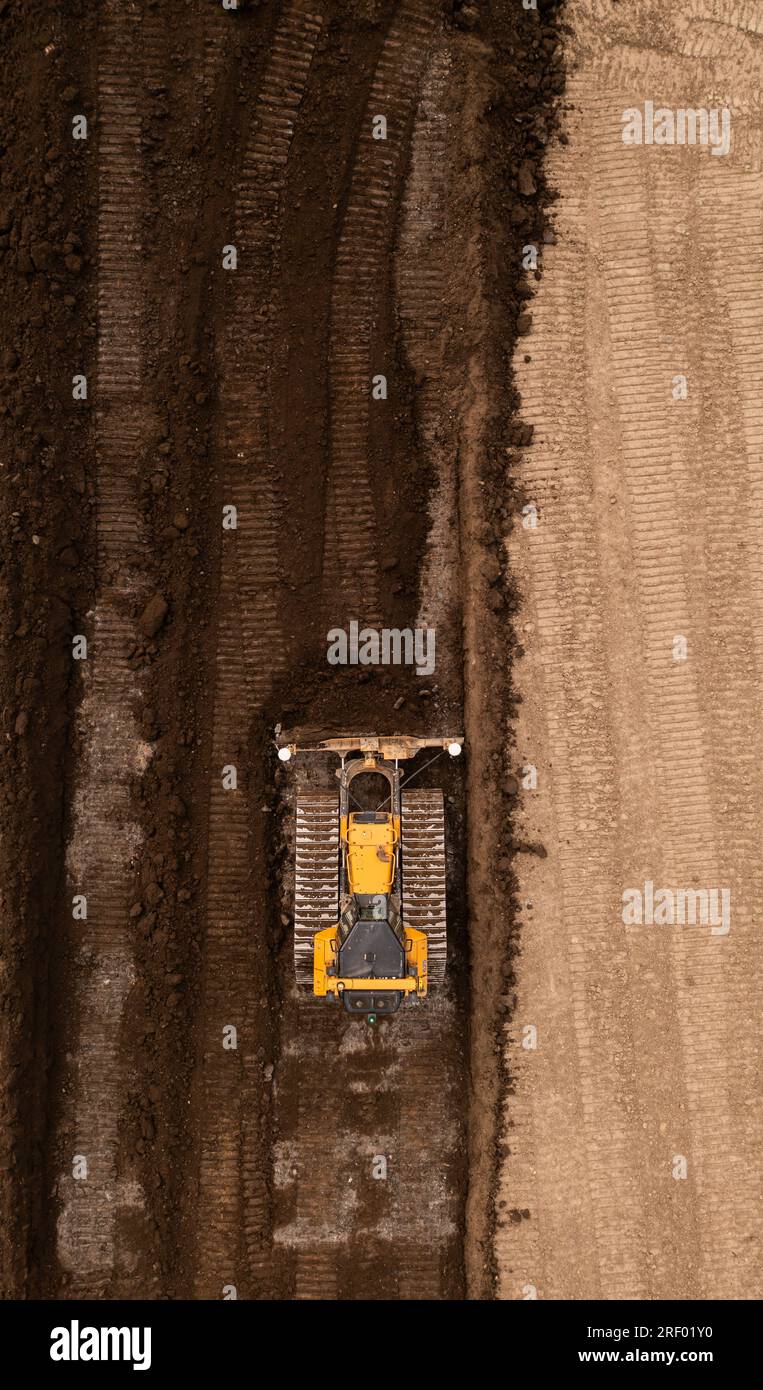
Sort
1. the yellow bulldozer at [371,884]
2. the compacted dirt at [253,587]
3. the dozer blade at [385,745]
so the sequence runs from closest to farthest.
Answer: the yellow bulldozer at [371,884] → the dozer blade at [385,745] → the compacted dirt at [253,587]

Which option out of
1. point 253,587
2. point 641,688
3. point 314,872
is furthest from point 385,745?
point 641,688

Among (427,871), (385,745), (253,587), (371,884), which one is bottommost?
(371,884)

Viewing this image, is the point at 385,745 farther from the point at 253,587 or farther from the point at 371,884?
the point at 253,587

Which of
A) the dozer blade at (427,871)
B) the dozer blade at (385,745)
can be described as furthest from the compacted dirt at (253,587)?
the dozer blade at (427,871)

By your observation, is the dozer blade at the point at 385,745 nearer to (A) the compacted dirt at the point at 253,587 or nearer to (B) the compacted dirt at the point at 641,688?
(A) the compacted dirt at the point at 253,587

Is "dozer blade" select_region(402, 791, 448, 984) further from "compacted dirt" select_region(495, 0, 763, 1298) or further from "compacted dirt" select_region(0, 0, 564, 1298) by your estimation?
"compacted dirt" select_region(495, 0, 763, 1298)

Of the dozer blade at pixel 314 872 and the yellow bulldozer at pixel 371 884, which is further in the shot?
the dozer blade at pixel 314 872
